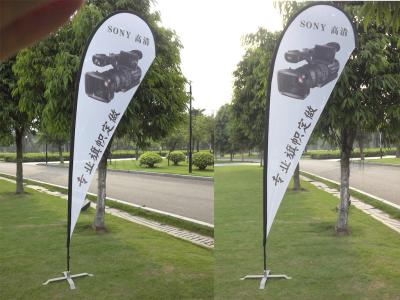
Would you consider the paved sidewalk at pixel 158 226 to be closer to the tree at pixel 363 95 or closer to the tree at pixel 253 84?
the tree at pixel 253 84

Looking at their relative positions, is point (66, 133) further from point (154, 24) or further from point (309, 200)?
point (309, 200)

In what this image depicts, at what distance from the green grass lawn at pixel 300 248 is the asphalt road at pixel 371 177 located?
166 mm

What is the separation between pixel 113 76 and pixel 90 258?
1.16m

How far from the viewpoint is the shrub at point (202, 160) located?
10.4 ft

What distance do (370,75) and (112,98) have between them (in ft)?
5.49

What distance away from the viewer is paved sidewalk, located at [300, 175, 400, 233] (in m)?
3.01

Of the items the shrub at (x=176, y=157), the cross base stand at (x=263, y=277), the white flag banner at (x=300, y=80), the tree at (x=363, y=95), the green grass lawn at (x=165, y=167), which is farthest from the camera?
the shrub at (x=176, y=157)

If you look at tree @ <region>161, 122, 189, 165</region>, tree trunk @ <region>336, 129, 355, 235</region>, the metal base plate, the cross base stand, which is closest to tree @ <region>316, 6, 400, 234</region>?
tree trunk @ <region>336, 129, 355, 235</region>

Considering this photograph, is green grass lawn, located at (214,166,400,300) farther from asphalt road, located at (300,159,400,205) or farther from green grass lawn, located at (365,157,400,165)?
green grass lawn, located at (365,157,400,165)

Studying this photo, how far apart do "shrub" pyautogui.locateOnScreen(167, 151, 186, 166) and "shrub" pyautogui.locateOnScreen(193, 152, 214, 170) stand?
0.62 ft

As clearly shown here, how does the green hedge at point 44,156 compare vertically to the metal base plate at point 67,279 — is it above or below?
above

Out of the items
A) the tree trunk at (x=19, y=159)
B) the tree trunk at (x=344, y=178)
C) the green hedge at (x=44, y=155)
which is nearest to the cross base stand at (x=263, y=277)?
the tree trunk at (x=344, y=178)

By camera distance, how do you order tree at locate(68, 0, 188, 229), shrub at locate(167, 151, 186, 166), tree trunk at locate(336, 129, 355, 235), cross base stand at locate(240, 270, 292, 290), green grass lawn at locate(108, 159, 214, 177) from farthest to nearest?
shrub at locate(167, 151, 186, 166)
green grass lawn at locate(108, 159, 214, 177)
tree at locate(68, 0, 188, 229)
tree trunk at locate(336, 129, 355, 235)
cross base stand at locate(240, 270, 292, 290)

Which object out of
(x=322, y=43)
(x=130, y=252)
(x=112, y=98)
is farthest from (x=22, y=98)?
(x=322, y=43)
